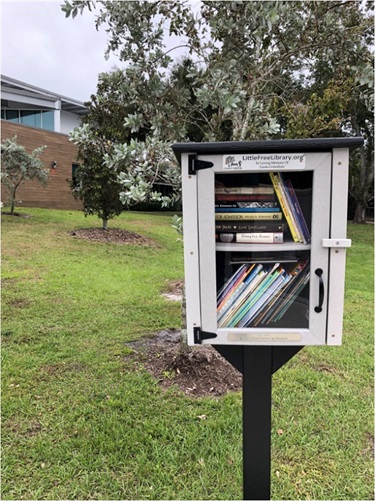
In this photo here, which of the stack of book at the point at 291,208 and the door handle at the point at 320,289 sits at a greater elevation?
the stack of book at the point at 291,208

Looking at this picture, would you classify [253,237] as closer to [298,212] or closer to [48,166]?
[298,212]

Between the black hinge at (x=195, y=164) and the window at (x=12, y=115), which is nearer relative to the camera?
the black hinge at (x=195, y=164)

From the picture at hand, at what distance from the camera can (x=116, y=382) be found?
118 inches

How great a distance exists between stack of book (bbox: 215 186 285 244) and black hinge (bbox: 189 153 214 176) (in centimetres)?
13

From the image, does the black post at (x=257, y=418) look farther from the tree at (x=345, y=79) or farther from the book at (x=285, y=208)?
the tree at (x=345, y=79)

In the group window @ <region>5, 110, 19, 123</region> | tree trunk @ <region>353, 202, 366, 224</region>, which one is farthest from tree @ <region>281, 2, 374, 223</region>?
window @ <region>5, 110, 19, 123</region>

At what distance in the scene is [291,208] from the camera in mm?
1484

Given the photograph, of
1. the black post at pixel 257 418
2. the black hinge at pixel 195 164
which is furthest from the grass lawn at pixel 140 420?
the black hinge at pixel 195 164

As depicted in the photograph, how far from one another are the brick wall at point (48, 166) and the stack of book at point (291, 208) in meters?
14.8

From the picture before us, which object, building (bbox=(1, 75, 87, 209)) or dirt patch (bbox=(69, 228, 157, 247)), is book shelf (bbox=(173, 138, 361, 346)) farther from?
building (bbox=(1, 75, 87, 209))

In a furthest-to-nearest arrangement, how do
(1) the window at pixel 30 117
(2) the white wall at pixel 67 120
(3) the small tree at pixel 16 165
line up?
(2) the white wall at pixel 67 120 → (1) the window at pixel 30 117 → (3) the small tree at pixel 16 165

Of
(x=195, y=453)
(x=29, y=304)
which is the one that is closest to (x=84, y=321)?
(x=29, y=304)

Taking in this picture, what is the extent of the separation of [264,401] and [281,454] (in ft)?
3.09

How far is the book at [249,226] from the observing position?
1.50m
